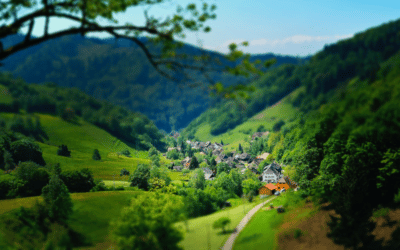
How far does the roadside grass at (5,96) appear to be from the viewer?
853 inches

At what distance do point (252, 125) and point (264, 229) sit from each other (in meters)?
132

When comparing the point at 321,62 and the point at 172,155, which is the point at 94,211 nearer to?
the point at 172,155

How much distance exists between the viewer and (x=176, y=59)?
7496mm

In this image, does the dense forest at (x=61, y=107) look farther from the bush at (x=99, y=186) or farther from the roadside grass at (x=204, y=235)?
the roadside grass at (x=204, y=235)

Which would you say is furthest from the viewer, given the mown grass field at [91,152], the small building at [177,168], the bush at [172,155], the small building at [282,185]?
the small building at [177,168]

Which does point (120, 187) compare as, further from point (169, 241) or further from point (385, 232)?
point (385, 232)

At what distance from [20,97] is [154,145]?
2416cm

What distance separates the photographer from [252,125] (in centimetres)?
15638

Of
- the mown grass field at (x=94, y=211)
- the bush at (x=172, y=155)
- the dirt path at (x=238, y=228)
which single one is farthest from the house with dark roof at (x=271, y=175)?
the mown grass field at (x=94, y=211)

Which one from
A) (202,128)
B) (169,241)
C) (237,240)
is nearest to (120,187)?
(237,240)

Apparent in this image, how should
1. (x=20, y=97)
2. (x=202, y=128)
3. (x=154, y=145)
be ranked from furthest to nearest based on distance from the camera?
(x=202, y=128) < (x=154, y=145) < (x=20, y=97)

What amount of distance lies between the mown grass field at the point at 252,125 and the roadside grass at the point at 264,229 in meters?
98.1

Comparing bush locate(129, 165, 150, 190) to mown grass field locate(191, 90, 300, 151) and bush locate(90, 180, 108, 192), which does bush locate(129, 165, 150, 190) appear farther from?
mown grass field locate(191, 90, 300, 151)

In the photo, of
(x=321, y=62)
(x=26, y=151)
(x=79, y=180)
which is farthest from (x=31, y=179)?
(x=321, y=62)
